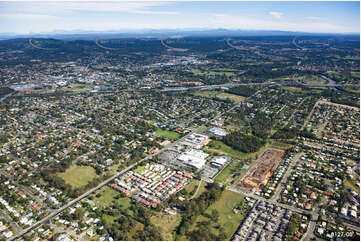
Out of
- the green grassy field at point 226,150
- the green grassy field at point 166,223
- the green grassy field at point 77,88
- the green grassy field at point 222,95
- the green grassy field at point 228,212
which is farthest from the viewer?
the green grassy field at point 77,88

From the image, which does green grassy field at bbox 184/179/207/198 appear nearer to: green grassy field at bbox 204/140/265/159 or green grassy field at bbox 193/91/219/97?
green grassy field at bbox 204/140/265/159

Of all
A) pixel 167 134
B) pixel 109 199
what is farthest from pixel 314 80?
pixel 109 199

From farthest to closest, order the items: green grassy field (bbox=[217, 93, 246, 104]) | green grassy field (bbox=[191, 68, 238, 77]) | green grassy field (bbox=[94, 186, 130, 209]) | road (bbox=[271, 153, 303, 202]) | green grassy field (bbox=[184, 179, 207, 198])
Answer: green grassy field (bbox=[191, 68, 238, 77]) → green grassy field (bbox=[217, 93, 246, 104]) → green grassy field (bbox=[184, 179, 207, 198]) → road (bbox=[271, 153, 303, 202]) → green grassy field (bbox=[94, 186, 130, 209])

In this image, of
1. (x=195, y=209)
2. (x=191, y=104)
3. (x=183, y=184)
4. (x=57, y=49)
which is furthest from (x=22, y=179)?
(x=57, y=49)

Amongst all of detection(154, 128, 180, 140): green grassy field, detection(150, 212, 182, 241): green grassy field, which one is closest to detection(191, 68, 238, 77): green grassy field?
detection(154, 128, 180, 140): green grassy field

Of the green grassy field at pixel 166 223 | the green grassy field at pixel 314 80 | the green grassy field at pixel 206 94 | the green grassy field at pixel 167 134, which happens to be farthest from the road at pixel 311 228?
the green grassy field at pixel 314 80

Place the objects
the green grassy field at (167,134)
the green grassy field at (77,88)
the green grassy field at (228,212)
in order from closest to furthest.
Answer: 1. the green grassy field at (228,212)
2. the green grassy field at (167,134)
3. the green grassy field at (77,88)

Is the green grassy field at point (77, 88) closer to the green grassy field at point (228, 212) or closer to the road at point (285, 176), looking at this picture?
the green grassy field at point (228, 212)
